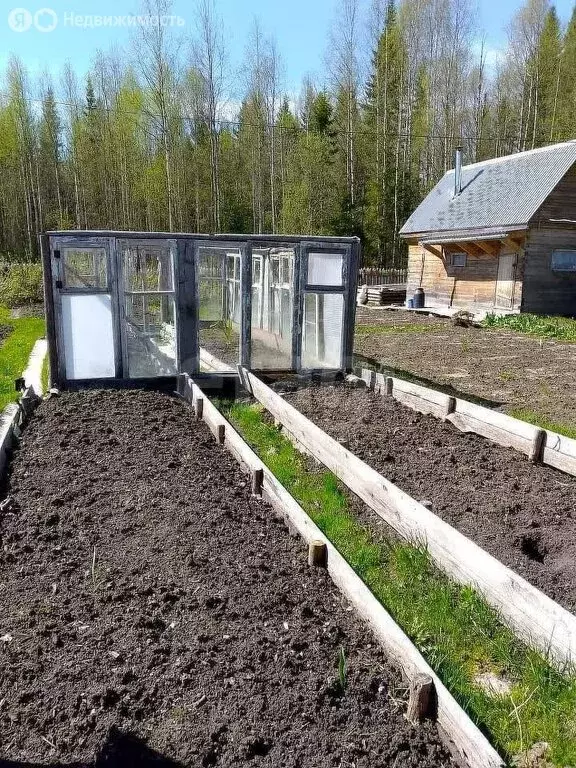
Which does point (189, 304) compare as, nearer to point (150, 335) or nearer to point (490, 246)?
point (150, 335)

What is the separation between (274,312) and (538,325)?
9.03 m

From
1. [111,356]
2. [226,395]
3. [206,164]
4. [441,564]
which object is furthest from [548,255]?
[206,164]

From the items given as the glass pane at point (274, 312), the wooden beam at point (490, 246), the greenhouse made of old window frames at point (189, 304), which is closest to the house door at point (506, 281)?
the wooden beam at point (490, 246)

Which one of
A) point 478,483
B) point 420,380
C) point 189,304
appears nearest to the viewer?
point 478,483

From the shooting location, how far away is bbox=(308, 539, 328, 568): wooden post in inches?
130

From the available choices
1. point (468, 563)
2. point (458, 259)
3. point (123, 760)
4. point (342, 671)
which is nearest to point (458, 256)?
point (458, 259)

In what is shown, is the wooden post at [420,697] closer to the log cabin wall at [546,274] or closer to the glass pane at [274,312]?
the glass pane at [274,312]

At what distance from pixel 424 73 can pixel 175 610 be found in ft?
119

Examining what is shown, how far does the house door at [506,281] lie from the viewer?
1758cm

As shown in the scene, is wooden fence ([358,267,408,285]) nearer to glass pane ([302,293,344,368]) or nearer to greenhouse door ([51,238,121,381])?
glass pane ([302,293,344,368])

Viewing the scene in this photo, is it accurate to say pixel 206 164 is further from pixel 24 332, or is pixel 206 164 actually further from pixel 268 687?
pixel 268 687

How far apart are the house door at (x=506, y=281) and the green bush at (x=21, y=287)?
15368 millimetres

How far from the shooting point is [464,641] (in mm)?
2875

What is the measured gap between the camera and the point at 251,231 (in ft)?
108
